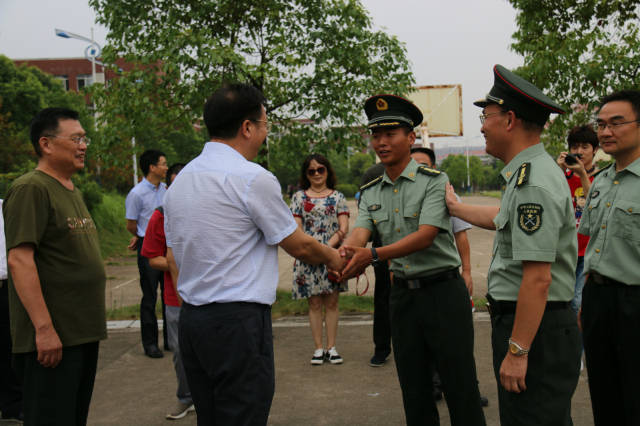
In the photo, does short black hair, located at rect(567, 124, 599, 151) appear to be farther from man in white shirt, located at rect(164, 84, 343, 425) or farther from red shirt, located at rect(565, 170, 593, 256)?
man in white shirt, located at rect(164, 84, 343, 425)

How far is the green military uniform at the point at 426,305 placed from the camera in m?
3.18

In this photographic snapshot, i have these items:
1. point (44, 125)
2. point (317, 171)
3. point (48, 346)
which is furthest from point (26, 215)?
point (317, 171)

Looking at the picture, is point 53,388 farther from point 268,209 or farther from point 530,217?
point 530,217

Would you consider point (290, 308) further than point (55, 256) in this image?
Yes

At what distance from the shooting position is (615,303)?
3104 millimetres

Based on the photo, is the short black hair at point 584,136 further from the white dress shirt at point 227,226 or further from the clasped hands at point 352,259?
the white dress shirt at point 227,226

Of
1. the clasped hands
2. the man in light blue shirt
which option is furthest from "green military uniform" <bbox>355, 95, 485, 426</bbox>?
the man in light blue shirt

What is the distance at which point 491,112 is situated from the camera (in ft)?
8.60

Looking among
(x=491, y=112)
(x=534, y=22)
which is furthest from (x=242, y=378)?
(x=534, y=22)

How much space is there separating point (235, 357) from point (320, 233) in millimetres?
3644

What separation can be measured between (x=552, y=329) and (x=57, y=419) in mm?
2518

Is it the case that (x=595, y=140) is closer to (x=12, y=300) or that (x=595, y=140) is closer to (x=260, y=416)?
(x=260, y=416)

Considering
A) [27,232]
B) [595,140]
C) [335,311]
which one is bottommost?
[335,311]

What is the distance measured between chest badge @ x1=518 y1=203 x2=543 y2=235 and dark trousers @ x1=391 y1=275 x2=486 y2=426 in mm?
1042
